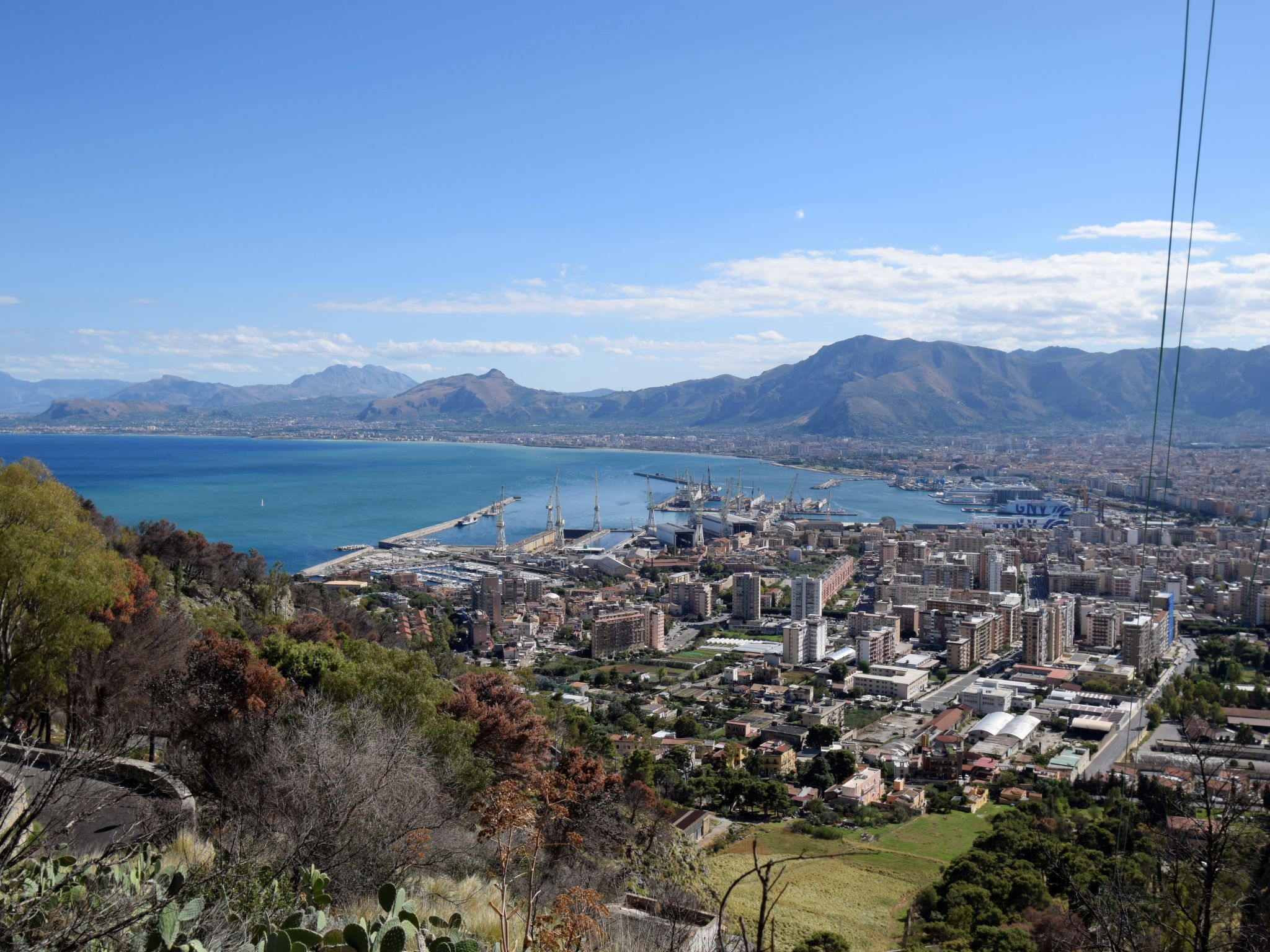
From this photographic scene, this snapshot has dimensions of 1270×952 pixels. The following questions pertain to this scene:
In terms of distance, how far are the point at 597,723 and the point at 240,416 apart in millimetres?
72329

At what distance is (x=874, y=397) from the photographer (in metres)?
59.2

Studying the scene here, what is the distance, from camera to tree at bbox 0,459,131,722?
10.5ft

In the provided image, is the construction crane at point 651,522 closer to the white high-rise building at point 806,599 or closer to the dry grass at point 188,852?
the white high-rise building at point 806,599

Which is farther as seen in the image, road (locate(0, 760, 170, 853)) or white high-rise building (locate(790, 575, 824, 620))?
white high-rise building (locate(790, 575, 824, 620))

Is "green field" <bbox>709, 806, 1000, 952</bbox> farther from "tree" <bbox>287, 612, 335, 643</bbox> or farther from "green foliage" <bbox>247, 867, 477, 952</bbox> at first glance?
"tree" <bbox>287, 612, 335, 643</bbox>

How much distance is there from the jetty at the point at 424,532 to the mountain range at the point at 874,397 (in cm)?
2032

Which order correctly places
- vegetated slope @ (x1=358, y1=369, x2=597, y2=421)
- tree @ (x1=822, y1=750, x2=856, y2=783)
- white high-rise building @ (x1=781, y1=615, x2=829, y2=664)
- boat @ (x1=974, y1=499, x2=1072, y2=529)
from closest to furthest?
tree @ (x1=822, y1=750, x2=856, y2=783) < white high-rise building @ (x1=781, y1=615, x2=829, y2=664) < boat @ (x1=974, y1=499, x2=1072, y2=529) < vegetated slope @ (x1=358, y1=369, x2=597, y2=421)

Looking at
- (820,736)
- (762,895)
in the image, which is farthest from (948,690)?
(762,895)

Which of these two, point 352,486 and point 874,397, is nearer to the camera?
point 352,486

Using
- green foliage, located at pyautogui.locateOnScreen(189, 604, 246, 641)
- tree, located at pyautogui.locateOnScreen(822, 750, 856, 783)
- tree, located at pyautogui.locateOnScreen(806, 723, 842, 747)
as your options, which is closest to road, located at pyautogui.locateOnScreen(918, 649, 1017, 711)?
tree, located at pyautogui.locateOnScreen(806, 723, 842, 747)

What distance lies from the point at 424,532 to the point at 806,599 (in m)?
11.2

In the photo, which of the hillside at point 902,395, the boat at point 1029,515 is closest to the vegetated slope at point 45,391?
the hillside at point 902,395

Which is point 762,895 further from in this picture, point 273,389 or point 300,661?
point 273,389

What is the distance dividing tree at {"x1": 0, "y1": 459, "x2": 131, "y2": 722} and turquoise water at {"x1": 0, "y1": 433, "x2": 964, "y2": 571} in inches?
497
